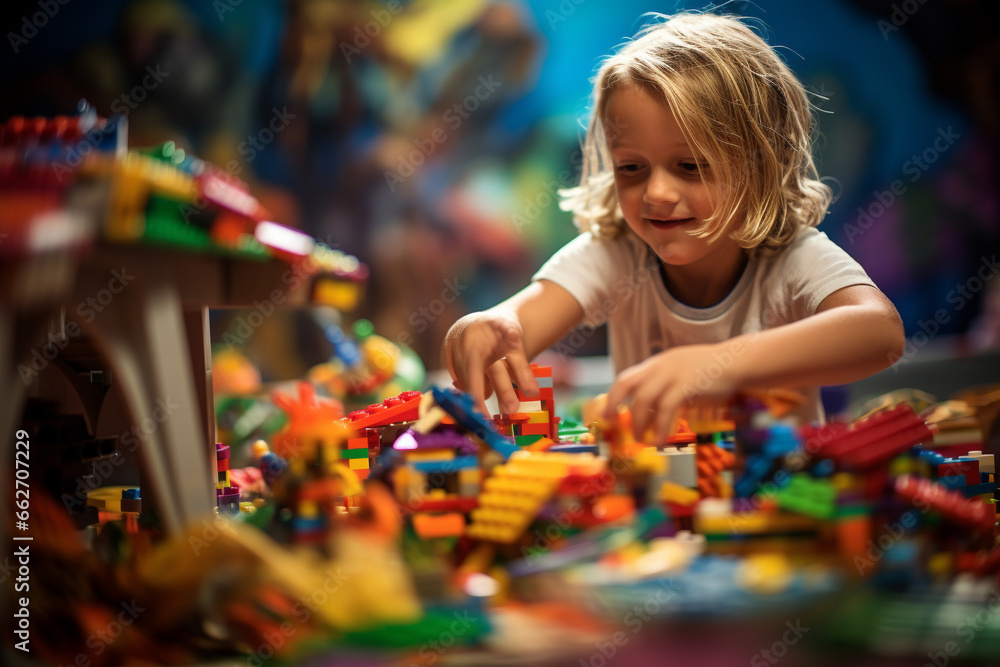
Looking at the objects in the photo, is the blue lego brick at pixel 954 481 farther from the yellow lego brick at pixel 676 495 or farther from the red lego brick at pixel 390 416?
the red lego brick at pixel 390 416

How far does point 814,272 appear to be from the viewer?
77 cm

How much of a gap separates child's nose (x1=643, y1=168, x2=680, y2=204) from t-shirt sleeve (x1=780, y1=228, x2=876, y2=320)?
0.17 m

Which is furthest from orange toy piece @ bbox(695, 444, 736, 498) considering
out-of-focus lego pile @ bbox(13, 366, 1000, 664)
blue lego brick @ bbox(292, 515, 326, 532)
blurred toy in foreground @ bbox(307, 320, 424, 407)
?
blurred toy in foreground @ bbox(307, 320, 424, 407)

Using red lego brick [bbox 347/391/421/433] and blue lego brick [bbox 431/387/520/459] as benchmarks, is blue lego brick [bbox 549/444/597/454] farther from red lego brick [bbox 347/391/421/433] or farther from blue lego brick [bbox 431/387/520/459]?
red lego brick [bbox 347/391/421/433]

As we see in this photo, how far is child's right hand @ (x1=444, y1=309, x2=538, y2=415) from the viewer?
72cm

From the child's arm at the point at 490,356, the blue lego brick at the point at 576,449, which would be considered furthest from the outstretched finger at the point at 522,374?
the blue lego brick at the point at 576,449

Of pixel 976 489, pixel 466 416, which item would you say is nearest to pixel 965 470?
pixel 976 489

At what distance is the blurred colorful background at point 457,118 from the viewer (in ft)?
8.29

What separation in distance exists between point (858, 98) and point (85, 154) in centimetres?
265

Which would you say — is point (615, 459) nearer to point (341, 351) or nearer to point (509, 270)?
point (341, 351)

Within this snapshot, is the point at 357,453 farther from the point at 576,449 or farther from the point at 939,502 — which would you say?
the point at 939,502

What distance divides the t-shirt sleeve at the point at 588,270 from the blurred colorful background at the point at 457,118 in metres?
1.67

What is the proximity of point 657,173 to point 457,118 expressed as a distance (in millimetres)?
2140

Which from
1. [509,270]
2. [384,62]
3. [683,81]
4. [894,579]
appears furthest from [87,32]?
[894,579]
